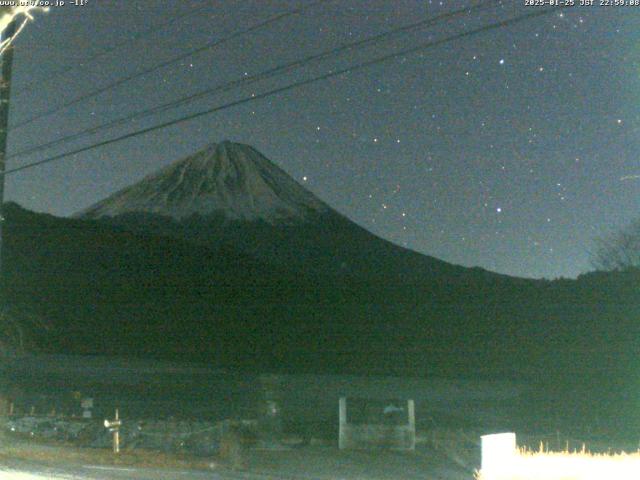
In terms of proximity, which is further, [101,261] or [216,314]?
[101,261]

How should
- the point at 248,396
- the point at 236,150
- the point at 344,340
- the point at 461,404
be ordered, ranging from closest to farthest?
1. the point at 461,404
2. the point at 248,396
3. the point at 344,340
4. the point at 236,150

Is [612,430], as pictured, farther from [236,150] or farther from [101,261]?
[236,150]

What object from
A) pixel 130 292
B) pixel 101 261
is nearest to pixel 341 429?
pixel 130 292

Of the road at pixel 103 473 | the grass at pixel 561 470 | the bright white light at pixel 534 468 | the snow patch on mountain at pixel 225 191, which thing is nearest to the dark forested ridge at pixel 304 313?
the road at pixel 103 473

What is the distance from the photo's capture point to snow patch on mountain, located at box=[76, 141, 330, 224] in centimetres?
15862

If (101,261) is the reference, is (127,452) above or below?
below

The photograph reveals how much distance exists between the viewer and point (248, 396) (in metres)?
42.5

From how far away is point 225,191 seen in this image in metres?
171

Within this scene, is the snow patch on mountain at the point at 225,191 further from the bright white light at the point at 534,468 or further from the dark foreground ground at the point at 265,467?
the bright white light at the point at 534,468

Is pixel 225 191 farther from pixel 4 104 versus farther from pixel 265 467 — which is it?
pixel 265 467

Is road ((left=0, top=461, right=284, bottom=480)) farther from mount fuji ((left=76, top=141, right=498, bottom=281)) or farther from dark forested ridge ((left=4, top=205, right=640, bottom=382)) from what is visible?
mount fuji ((left=76, top=141, right=498, bottom=281))

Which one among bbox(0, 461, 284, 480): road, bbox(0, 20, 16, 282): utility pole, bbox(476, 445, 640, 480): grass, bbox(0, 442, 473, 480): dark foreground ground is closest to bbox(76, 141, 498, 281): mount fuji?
bbox(0, 442, 473, 480): dark foreground ground

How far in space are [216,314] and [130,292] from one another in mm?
7575

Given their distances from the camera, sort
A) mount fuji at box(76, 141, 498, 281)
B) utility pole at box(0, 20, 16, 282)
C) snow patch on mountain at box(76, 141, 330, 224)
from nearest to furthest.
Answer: utility pole at box(0, 20, 16, 282) < mount fuji at box(76, 141, 498, 281) < snow patch on mountain at box(76, 141, 330, 224)
